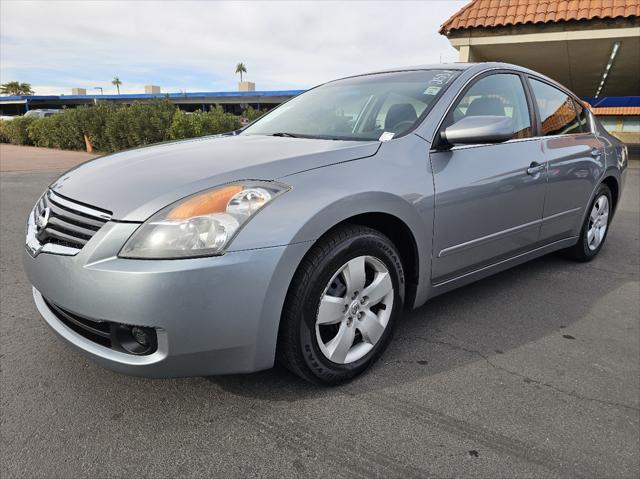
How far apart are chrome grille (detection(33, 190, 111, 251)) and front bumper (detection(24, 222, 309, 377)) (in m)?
0.07

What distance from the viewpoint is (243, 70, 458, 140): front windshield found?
272cm

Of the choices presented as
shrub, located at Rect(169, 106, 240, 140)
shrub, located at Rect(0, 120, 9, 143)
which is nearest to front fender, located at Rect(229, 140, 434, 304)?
shrub, located at Rect(169, 106, 240, 140)

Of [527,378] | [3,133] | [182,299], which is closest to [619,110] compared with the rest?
[527,378]

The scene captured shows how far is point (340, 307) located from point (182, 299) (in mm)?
725

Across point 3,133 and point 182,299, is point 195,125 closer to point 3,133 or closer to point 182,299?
point 182,299

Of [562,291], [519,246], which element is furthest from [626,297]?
[519,246]

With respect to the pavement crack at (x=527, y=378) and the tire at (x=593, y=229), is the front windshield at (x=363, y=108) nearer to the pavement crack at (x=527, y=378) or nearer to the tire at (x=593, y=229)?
the pavement crack at (x=527, y=378)

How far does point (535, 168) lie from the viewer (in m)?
3.14

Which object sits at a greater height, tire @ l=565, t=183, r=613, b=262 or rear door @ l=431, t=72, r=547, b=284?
rear door @ l=431, t=72, r=547, b=284

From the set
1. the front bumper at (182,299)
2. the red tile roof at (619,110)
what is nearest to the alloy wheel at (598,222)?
the front bumper at (182,299)

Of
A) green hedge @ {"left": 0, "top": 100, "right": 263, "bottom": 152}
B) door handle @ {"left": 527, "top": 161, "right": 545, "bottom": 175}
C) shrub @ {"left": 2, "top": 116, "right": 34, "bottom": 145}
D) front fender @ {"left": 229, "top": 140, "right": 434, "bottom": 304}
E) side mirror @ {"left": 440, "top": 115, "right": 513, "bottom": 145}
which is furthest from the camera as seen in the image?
shrub @ {"left": 2, "top": 116, "right": 34, "bottom": 145}

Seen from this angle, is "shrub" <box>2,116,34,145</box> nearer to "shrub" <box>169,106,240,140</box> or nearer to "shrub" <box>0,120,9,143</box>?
"shrub" <box>0,120,9,143</box>

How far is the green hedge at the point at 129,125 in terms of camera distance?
43.2ft

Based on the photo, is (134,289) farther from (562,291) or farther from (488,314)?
(562,291)
